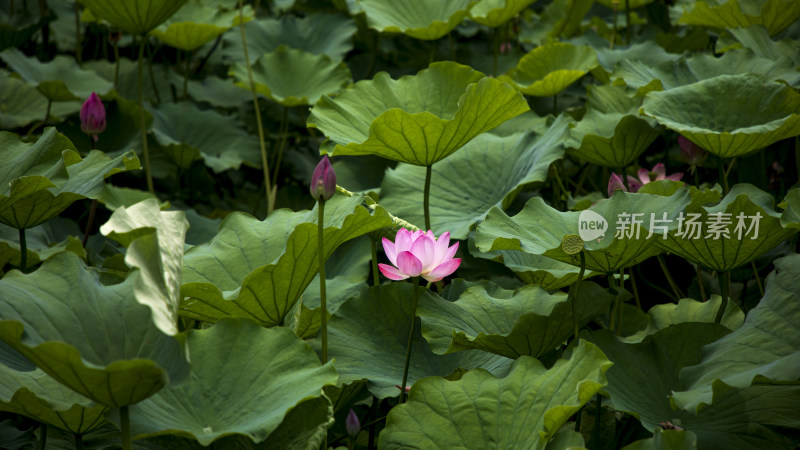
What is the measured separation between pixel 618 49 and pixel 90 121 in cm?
167

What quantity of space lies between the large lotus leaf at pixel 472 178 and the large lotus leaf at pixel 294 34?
1.03 metres

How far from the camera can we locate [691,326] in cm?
131

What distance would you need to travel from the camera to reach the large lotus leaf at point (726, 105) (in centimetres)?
176

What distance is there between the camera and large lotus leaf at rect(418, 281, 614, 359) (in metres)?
1.24

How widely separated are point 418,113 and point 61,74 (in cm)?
164

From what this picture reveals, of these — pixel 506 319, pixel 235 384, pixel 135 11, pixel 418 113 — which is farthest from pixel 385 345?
pixel 135 11

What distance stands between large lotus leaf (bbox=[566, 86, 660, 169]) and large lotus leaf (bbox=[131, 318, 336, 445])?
98 centimetres

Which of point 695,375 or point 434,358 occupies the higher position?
point 695,375

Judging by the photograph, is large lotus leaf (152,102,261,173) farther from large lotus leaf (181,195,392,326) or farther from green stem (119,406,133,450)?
green stem (119,406,133,450)

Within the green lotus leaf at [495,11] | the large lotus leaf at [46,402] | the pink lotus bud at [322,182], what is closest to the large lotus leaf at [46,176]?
the large lotus leaf at [46,402]

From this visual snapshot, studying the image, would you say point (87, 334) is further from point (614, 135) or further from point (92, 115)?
point (614, 135)

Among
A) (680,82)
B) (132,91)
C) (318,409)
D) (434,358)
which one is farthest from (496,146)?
(132,91)

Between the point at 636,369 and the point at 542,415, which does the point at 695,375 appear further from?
the point at 542,415

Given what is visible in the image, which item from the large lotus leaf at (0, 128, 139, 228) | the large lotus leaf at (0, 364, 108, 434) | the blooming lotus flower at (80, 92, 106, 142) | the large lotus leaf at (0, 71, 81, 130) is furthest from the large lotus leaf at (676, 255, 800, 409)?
the large lotus leaf at (0, 71, 81, 130)
